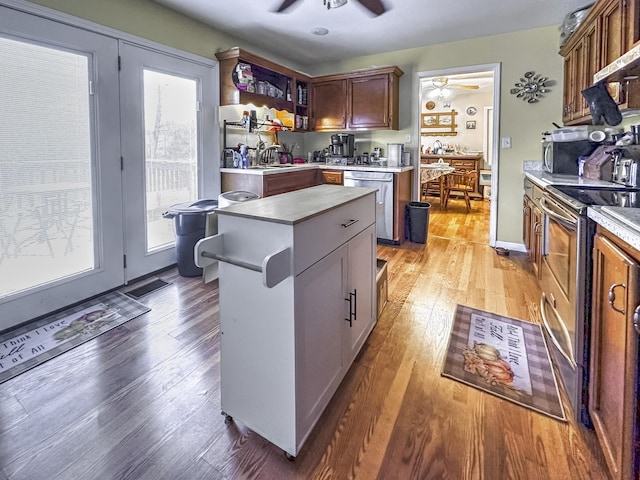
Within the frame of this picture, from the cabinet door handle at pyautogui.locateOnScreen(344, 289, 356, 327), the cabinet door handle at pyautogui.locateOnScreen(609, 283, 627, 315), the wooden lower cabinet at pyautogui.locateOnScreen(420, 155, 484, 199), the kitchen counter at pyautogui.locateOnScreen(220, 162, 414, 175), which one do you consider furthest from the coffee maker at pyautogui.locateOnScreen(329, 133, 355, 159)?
the cabinet door handle at pyautogui.locateOnScreen(609, 283, 627, 315)

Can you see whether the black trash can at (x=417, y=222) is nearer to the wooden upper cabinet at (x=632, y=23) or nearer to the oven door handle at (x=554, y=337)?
the oven door handle at (x=554, y=337)

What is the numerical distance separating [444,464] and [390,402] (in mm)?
360

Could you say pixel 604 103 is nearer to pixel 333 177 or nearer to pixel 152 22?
pixel 333 177

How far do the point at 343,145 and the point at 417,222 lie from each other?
1422mm

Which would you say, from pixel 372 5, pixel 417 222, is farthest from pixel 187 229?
pixel 417 222

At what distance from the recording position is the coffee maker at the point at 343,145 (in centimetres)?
483

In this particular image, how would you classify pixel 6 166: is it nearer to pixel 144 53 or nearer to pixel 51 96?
pixel 51 96

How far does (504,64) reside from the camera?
4.00m

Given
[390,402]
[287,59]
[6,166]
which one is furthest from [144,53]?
[390,402]

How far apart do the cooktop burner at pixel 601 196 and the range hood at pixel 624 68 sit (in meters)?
0.56

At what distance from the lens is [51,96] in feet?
7.88

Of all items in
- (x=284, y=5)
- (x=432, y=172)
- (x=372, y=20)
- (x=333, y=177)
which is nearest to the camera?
(x=284, y=5)

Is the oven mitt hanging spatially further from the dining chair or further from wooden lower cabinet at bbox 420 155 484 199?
wooden lower cabinet at bbox 420 155 484 199

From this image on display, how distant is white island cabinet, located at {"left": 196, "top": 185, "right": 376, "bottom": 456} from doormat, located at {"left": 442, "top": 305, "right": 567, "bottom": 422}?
2.56 ft
